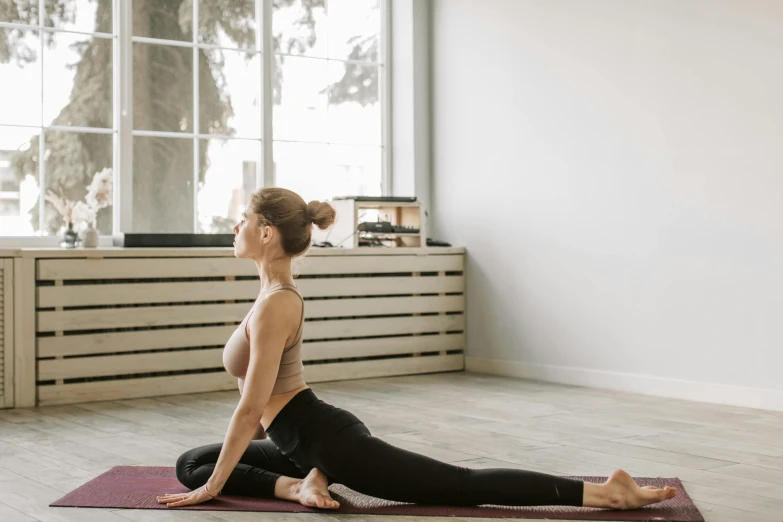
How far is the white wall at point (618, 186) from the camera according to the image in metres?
4.37

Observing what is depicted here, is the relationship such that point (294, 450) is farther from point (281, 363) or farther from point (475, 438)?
point (475, 438)

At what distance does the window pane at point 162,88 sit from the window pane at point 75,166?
23 cm

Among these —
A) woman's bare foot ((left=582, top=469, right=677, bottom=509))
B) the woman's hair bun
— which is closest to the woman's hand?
the woman's hair bun

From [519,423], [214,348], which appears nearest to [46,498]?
[519,423]

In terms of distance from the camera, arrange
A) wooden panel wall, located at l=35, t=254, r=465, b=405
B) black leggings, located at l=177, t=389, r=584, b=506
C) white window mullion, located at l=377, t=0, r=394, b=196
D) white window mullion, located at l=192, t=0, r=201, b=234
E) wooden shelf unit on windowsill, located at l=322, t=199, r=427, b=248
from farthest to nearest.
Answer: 1. white window mullion, located at l=377, t=0, r=394, b=196
2. wooden shelf unit on windowsill, located at l=322, t=199, r=427, b=248
3. white window mullion, located at l=192, t=0, r=201, b=234
4. wooden panel wall, located at l=35, t=254, r=465, b=405
5. black leggings, located at l=177, t=389, r=584, b=506

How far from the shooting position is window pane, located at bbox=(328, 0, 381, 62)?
5.99m

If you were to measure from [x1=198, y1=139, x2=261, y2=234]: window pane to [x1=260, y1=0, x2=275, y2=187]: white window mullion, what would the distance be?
0.16ft

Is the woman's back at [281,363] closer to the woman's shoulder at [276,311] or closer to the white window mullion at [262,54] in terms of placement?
the woman's shoulder at [276,311]

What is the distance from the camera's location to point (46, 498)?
108 inches

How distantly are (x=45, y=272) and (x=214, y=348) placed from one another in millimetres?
921

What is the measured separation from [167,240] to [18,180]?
0.77 meters

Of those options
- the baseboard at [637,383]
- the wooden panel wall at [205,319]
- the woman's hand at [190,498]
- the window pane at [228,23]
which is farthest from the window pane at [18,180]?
the woman's hand at [190,498]

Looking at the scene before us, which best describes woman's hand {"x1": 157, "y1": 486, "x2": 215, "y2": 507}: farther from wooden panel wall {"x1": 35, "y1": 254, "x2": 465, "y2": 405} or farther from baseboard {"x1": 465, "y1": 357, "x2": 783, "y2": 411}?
baseboard {"x1": 465, "y1": 357, "x2": 783, "y2": 411}

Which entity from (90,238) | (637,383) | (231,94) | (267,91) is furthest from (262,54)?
(637,383)
